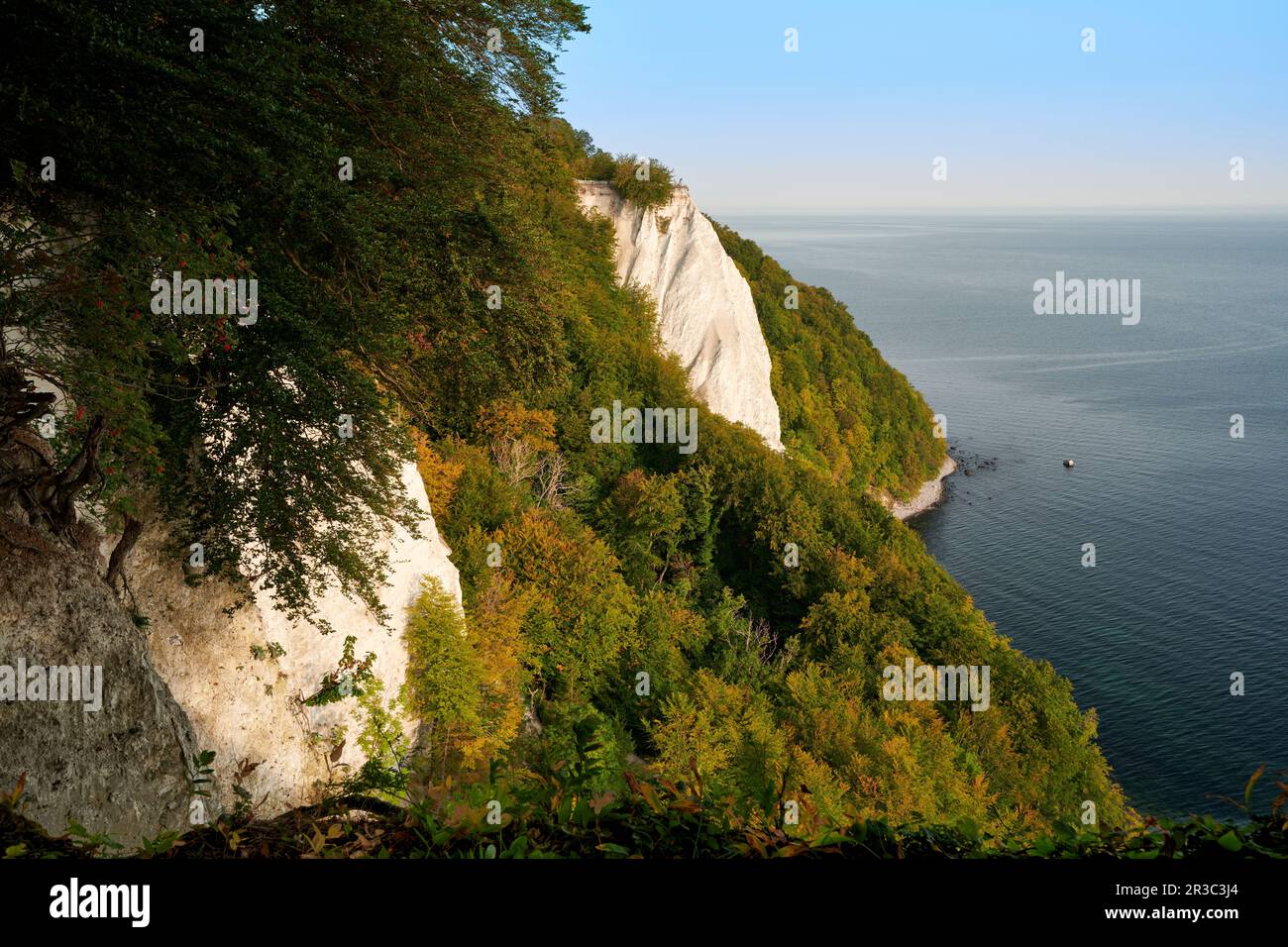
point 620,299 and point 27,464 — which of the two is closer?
point 27,464

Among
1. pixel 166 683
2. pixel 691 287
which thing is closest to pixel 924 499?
pixel 691 287

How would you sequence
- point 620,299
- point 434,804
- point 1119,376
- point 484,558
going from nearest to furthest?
point 434,804
point 484,558
point 620,299
point 1119,376

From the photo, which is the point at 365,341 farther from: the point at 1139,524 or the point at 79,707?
the point at 1139,524

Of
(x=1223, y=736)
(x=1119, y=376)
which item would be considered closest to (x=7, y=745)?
(x=1223, y=736)

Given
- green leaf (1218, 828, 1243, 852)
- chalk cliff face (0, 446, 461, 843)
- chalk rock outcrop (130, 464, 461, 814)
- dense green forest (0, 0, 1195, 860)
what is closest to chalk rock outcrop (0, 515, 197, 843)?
chalk cliff face (0, 446, 461, 843)

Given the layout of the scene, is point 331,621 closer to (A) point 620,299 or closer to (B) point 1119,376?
(A) point 620,299

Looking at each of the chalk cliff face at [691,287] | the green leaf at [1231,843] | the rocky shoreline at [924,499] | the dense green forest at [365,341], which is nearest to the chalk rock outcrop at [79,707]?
the dense green forest at [365,341]

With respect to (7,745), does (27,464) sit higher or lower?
higher

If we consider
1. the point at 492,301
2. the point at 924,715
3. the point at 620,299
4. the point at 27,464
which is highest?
the point at 620,299
